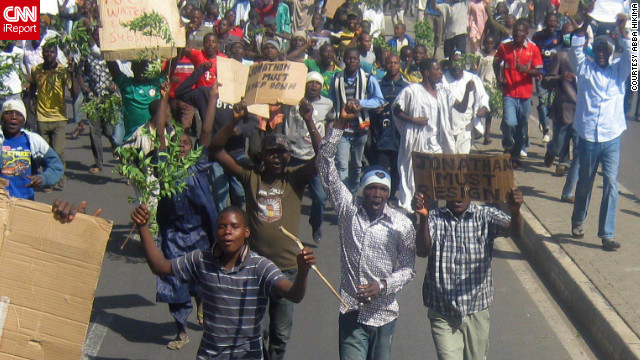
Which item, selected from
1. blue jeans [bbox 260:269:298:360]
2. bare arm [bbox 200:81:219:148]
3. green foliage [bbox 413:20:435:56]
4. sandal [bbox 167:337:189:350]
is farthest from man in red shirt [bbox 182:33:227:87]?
blue jeans [bbox 260:269:298:360]

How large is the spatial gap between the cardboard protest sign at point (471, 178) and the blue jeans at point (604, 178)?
11.4 ft

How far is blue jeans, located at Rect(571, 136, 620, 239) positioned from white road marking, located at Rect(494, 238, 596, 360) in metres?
0.78

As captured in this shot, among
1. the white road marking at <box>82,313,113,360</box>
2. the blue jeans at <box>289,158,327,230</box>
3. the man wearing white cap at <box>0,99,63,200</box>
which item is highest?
the man wearing white cap at <box>0,99,63,200</box>

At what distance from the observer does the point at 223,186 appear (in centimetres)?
991

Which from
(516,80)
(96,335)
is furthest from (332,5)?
(96,335)

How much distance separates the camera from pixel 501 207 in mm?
11008

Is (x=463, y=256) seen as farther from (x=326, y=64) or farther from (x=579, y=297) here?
(x=326, y=64)

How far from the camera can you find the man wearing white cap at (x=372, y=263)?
5.61 meters

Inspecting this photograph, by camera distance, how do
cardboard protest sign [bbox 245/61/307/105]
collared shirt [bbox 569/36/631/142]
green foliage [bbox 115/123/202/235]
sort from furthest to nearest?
collared shirt [bbox 569/36/631/142] < cardboard protest sign [bbox 245/61/307/105] < green foliage [bbox 115/123/202/235]

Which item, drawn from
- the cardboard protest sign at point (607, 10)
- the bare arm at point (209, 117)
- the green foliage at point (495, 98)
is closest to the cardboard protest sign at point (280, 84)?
the bare arm at point (209, 117)

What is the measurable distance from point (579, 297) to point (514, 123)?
4592 mm

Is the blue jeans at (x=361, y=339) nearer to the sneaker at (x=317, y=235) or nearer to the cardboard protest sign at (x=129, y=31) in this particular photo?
the cardboard protest sign at (x=129, y=31)

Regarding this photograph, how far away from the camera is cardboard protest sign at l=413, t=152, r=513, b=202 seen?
19.1 feet

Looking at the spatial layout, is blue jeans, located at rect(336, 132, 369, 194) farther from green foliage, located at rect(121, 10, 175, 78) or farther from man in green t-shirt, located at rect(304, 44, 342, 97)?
green foliage, located at rect(121, 10, 175, 78)
